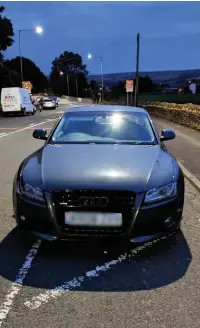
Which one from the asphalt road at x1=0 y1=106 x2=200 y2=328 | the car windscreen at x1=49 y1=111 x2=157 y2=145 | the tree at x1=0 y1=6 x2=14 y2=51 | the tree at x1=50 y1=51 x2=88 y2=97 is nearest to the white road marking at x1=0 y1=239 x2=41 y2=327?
the asphalt road at x1=0 y1=106 x2=200 y2=328

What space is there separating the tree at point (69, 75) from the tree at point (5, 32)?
8828cm

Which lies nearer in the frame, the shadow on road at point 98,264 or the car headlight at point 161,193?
the shadow on road at point 98,264

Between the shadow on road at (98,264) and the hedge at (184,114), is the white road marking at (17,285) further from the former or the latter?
the hedge at (184,114)

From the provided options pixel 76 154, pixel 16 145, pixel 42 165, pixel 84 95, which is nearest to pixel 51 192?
pixel 42 165

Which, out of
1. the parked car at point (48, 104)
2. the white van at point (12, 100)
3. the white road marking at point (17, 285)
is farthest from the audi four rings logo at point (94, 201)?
the parked car at point (48, 104)

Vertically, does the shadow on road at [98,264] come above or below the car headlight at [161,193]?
below

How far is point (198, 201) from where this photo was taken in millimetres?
7023

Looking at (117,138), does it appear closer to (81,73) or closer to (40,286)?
(40,286)

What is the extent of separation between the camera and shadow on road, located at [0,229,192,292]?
13.1 ft

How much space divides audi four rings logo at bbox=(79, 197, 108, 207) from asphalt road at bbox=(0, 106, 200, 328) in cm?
57

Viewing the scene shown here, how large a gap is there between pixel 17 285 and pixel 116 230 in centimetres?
101

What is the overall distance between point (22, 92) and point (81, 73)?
121889 mm

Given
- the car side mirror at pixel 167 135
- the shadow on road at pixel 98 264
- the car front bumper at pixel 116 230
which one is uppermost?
the car side mirror at pixel 167 135

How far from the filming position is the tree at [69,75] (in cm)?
15140
